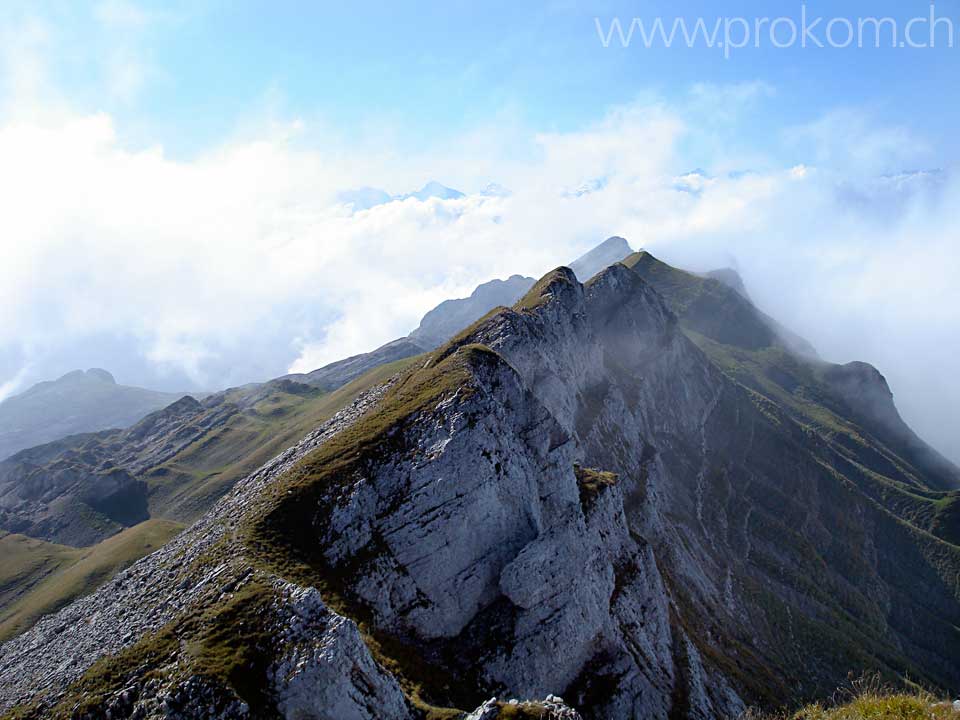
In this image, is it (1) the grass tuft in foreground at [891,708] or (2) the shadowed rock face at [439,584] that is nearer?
(1) the grass tuft in foreground at [891,708]

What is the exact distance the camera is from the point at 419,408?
48094 millimetres

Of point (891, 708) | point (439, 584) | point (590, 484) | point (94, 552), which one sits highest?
point (891, 708)

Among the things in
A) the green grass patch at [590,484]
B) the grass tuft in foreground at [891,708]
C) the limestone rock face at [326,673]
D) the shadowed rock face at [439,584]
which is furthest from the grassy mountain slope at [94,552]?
the grass tuft in foreground at [891,708]

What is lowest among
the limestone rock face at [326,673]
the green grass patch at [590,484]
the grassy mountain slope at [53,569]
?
the grassy mountain slope at [53,569]

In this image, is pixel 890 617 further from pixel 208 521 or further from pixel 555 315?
pixel 208 521

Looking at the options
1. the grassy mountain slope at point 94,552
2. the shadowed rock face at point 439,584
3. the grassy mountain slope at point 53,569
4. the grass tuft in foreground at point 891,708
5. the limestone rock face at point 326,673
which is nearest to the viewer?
the grass tuft in foreground at point 891,708

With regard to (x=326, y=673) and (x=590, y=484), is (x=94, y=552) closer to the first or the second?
(x=590, y=484)

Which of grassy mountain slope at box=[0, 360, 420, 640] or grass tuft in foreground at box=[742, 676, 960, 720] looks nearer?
grass tuft in foreground at box=[742, 676, 960, 720]

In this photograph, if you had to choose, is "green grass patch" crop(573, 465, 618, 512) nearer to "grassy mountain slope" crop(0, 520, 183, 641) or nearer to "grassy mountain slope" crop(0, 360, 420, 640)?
"grassy mountain slope" crop(0, 360, 420, 640)

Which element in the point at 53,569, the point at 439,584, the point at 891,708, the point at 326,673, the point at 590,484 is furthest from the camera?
the point at 53,569

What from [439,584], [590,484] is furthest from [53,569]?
[590,484]

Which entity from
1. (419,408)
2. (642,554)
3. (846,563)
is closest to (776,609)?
(846,563)

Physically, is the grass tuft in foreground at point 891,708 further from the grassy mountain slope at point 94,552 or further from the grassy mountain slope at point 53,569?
the grassy mountain slope at point 94,552

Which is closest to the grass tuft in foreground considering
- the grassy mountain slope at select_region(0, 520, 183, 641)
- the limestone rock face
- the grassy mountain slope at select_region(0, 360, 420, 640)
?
the limestone rock face
